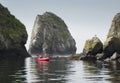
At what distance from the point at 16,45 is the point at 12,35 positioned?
9.93m

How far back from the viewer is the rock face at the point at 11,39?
166 meters

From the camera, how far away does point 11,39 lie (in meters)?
177

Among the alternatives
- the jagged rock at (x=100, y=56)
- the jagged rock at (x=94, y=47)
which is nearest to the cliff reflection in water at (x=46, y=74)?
the jagged rock at (x=100, y=56)

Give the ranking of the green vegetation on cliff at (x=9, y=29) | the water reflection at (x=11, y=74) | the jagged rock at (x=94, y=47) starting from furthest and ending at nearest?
the green vegetation on cliff at (x=9, y=29)
the jagged rock at (x=94, y=47)
the water reflection at (x=11, y=74)

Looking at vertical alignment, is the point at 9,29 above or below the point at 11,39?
above

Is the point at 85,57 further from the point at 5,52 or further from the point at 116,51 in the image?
the point at 5,52

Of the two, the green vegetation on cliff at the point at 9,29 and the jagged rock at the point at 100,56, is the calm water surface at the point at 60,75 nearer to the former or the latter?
the jagged rock at the point at 100,56

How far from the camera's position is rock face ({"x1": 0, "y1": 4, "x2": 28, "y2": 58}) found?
16615cm

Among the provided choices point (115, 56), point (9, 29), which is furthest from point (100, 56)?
point (9, 29)

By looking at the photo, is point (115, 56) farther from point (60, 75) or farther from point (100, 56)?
point (60, 75)

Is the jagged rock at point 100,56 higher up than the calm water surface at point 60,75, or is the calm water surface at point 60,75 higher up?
the jagged rock at point 100,56

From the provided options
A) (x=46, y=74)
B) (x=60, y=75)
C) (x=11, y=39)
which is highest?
(x=11, y=39)

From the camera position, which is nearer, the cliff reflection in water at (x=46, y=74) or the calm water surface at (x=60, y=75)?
the calm water surface at (x=60, y=75)

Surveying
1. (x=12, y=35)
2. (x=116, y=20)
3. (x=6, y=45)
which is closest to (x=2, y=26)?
(x=12, y=35)
